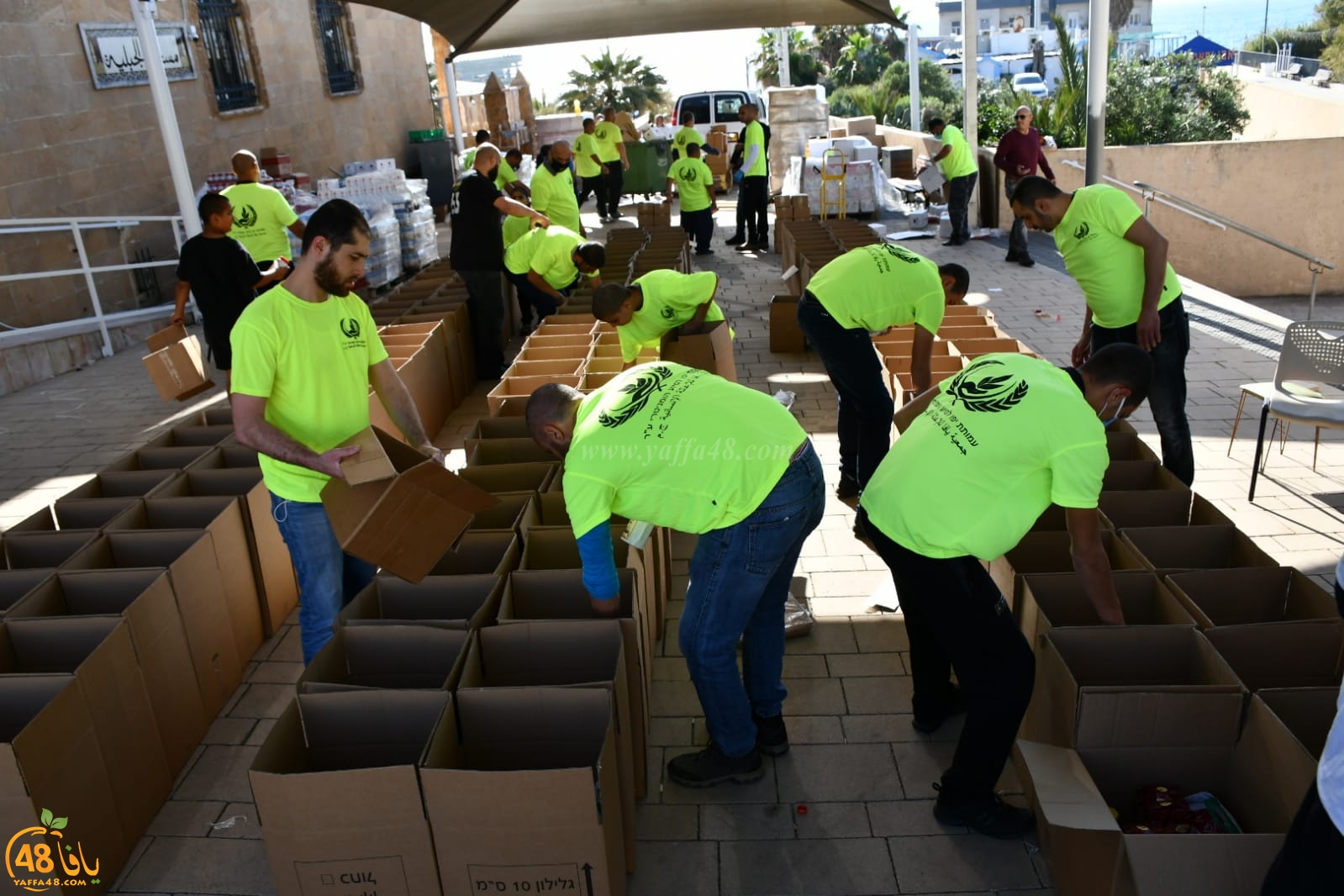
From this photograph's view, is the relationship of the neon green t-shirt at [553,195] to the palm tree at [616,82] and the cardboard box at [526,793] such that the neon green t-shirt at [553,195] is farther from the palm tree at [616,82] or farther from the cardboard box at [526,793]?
the palm tree at [616,82]

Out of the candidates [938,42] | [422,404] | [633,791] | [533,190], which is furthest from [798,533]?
[938,42]

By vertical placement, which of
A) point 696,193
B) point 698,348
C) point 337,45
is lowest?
point 698,348

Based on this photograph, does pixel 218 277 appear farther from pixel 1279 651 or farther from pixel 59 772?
pixel 1279 651

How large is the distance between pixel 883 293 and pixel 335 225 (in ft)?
8.54

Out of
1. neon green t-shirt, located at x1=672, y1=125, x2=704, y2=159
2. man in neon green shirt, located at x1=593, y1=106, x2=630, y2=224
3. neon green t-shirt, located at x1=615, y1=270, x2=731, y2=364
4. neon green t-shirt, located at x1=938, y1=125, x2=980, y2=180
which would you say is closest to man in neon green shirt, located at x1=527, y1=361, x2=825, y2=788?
neon green t-shirt, located at x1=615, y1=270, x2=731, y2=364

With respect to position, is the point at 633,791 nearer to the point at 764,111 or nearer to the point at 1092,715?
the point at 1092,715

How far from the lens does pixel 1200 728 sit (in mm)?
2781

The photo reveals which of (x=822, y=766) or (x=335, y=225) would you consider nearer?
(x=335, y=225)

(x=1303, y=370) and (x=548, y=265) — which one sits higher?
(x=548, y=265)

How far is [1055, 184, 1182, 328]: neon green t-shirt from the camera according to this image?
15.1 feet

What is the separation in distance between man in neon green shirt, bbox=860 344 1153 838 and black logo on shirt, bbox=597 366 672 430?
0.73m

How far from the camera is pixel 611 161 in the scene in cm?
1542

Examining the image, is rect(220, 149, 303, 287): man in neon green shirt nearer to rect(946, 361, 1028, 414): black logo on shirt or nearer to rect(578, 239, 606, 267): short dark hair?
rect(578, 239, 606, 267): short dark hair

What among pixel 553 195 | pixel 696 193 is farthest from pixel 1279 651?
pixel 696 193
